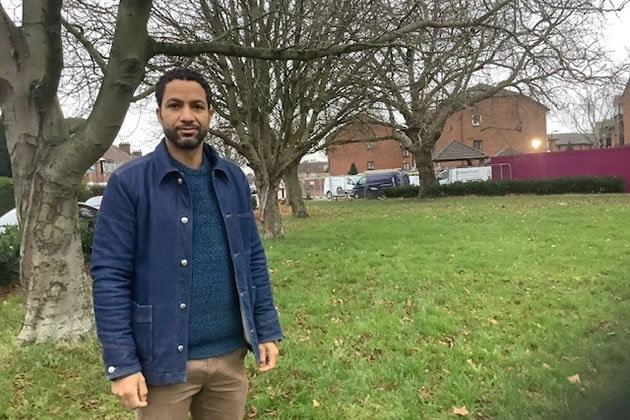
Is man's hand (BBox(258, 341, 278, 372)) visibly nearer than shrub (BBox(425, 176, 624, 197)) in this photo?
Yes

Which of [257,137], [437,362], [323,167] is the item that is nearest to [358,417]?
[437,362]

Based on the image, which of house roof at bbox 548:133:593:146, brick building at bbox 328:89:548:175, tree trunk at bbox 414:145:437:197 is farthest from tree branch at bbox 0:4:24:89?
house roof at bbox 548:133:593:146

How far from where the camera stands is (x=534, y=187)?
26156mm

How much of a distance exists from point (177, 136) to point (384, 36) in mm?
5229

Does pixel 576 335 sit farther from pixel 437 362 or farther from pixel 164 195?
pixel 164 195

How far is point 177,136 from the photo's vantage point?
2.12m

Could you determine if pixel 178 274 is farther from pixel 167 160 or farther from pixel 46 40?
pixel 46 40

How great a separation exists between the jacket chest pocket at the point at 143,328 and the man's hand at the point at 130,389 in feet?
0.30

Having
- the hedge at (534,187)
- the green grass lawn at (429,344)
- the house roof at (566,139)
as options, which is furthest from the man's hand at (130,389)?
the house roof at (566,139)

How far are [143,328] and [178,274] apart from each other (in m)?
0.24

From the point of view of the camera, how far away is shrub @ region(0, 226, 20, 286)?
8.22 metres

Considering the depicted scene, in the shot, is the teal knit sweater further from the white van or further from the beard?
the white van

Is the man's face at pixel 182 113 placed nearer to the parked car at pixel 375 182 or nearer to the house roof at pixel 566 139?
the parked car at pixel 375 182

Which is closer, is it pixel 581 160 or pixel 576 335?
pixel 576 335
